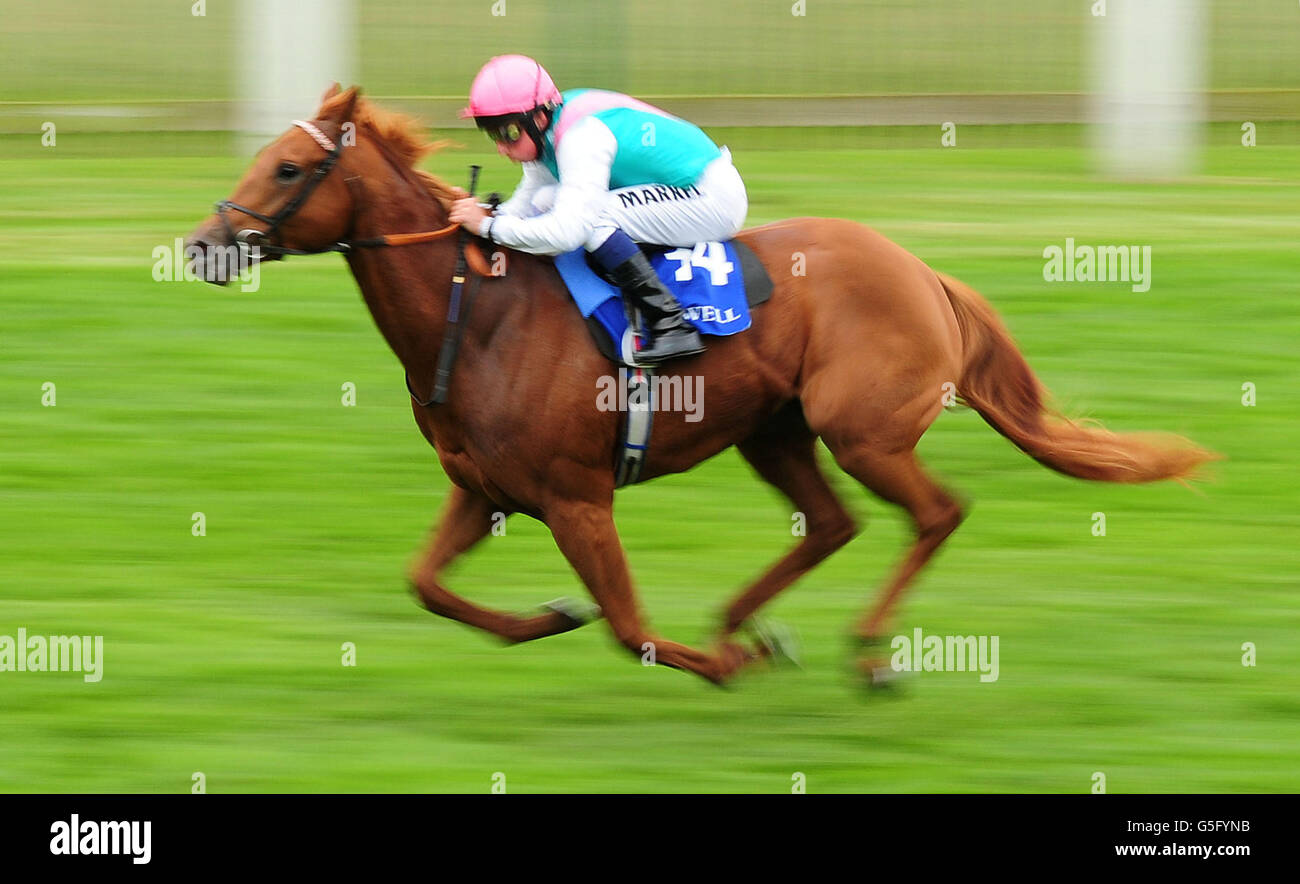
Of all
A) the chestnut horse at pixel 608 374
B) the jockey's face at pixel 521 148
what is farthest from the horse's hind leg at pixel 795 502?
the jockey's face at pixel 521 148

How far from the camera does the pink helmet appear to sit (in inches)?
216

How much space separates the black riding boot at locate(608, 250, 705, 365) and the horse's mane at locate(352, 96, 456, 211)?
23.6 inches

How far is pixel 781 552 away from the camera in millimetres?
7793

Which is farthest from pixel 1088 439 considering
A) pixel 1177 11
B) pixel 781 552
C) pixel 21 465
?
pixel 1177 11

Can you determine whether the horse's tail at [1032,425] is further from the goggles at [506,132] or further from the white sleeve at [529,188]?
the goggles at [506,132]

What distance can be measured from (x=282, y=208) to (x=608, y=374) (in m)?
1.07

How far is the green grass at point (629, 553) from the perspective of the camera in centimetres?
562

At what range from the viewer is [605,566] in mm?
5582

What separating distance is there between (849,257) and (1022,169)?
8.61 meters

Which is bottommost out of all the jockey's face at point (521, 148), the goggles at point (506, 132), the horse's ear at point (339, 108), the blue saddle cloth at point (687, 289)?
the blue saddle cloth at point (687, 289)

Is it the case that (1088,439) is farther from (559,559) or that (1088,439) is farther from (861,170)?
(861,170)
